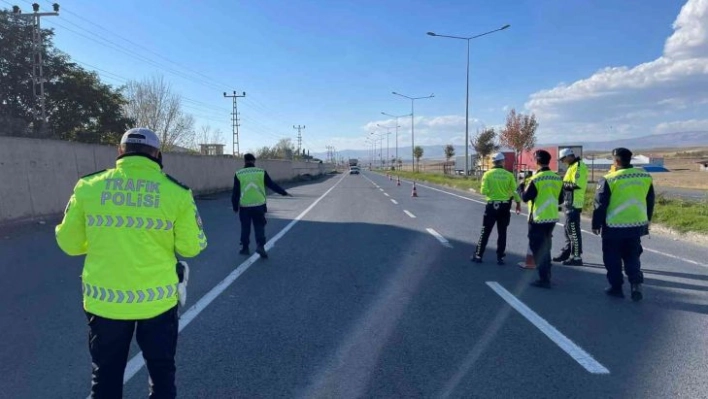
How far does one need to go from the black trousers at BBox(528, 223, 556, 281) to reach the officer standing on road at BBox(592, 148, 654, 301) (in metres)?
0.72

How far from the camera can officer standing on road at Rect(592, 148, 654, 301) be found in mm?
6473

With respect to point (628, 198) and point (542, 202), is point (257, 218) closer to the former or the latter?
point (542, 202)

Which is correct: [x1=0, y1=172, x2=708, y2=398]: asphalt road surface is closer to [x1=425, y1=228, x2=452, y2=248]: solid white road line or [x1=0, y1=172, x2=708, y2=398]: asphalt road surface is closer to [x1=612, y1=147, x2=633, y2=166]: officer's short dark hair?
[x1=425, y1=228, x2=452, y2=248]: solid white road line

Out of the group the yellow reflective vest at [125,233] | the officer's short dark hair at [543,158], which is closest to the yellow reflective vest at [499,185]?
the officer's short dark hair at [543,158]

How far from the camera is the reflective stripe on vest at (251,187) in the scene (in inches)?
358

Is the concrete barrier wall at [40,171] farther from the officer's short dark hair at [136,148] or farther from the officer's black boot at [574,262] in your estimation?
the officer's black boot at [574,262]

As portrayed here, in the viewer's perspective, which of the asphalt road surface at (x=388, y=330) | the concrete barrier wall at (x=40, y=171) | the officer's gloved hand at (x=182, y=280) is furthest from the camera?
the concrete barrier wall at (x=40, y=171)

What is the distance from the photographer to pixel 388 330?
520 cm

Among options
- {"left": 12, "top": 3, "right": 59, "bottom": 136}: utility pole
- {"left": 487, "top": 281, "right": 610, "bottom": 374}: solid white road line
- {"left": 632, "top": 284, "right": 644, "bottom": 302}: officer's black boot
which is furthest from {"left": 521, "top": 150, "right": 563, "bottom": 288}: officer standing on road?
{"left": 12, "top": 3, "right": 59, "bottom": 136}: utility pole

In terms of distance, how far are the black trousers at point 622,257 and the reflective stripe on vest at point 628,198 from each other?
0.22 meters

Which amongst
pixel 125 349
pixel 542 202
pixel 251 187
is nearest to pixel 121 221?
pixel 125 349

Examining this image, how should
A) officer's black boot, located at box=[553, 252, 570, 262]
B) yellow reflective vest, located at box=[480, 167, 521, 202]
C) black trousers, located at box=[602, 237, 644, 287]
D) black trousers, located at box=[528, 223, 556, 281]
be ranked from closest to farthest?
black trousers, located at box=[602, 237, 644, 287] → black trousers, located at box=[528, 223, 556, 281] → yellow reflective vest, located at box=[480, 167, 521, 202] → officer's black boot, located at box=[553, 252, 570, 262]

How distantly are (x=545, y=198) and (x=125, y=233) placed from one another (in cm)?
607

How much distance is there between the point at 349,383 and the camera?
3.95 meters
